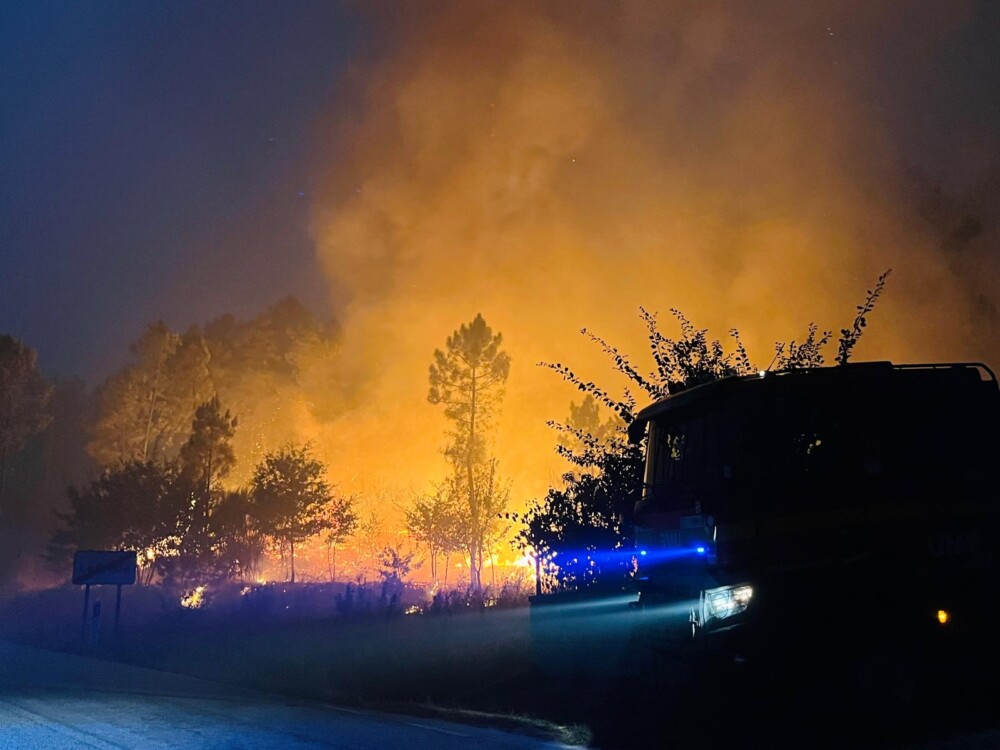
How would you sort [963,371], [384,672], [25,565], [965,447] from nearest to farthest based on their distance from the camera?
1. [965,447]
2. [963,371]
3. [384,672]
4. [25,565]

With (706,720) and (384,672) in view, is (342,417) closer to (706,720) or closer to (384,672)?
(384,672)

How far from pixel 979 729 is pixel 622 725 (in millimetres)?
2928

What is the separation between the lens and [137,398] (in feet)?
187

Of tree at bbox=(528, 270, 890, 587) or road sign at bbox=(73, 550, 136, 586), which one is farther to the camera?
road sign at bbox=(73, 550, 136, 586)

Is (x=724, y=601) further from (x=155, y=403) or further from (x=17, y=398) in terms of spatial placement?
(x=17, y=398)

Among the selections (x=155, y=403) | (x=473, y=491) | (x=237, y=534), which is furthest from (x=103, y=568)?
(x=155, y=403)

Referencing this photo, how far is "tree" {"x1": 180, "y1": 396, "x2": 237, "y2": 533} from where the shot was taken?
120 feet

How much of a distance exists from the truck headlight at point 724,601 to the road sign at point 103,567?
18.8m

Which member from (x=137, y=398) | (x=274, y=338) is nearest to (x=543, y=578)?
(x=137, y=398)

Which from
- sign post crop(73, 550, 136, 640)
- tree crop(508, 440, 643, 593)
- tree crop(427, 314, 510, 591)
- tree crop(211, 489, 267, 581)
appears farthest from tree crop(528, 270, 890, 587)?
tree crop(427, 314, 510, 591)

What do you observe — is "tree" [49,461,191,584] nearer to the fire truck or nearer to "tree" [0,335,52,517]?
"tree" [0,335,52,517]

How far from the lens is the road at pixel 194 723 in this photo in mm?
6785

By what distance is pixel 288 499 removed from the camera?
35.9 m

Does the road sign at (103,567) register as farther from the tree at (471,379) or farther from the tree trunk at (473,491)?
the tree at (471,379)
